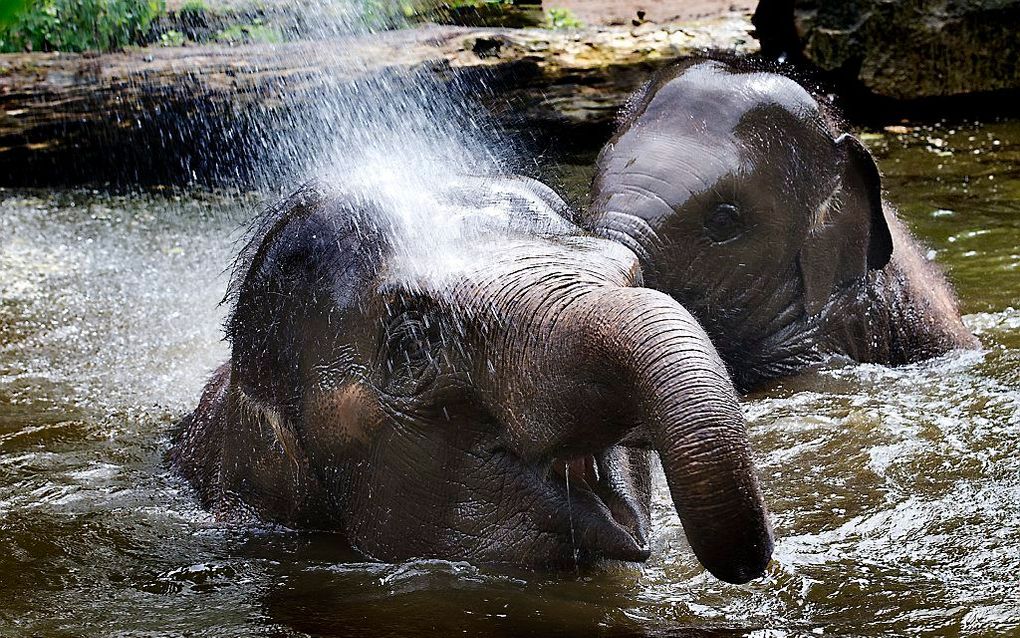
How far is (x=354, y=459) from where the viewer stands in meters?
3.62

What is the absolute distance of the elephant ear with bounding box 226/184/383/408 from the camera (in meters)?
3.59

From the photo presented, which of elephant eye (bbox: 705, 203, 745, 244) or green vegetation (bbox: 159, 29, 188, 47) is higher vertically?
elephant eye (bbox: 705, 203, 745, 244)

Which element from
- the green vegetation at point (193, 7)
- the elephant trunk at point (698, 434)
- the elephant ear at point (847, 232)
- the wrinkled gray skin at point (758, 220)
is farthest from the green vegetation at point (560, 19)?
the elephant trunk at point (698, 434)

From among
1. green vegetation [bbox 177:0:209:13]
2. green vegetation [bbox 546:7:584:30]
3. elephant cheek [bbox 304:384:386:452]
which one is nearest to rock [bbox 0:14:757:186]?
green vegetation [bbox 177:0:209:13]

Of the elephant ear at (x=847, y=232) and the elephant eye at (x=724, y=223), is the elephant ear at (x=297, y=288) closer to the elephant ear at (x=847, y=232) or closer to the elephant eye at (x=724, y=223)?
the elephant eye at (x=724, y=223)

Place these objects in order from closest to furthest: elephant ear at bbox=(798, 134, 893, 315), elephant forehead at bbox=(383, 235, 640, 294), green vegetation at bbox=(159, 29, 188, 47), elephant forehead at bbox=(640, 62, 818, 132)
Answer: elephant forehead at bbox=(383, 235, 640, 294) < elephant forehead at bbox=(640, 62, 818, 132) < elephant ear at bbox=(798, 134, 893, 315) < green vegetation at bbox=(159, 29, 188, 47)

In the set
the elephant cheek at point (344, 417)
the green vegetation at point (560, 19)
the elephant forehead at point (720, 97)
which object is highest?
the elephant forehead at point (720, 97)

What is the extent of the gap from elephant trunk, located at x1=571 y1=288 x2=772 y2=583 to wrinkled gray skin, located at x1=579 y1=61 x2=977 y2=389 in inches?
94.8

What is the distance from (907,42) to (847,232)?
16.2 feet

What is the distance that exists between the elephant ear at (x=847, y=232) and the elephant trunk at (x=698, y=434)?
120 inches

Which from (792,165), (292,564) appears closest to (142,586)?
(292,564)

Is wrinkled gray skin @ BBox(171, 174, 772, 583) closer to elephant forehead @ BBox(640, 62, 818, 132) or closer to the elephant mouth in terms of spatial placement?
the elephant mouth

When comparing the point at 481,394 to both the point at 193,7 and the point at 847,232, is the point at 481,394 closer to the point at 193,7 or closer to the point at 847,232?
the point at 847,232

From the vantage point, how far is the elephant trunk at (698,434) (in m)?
2.63
